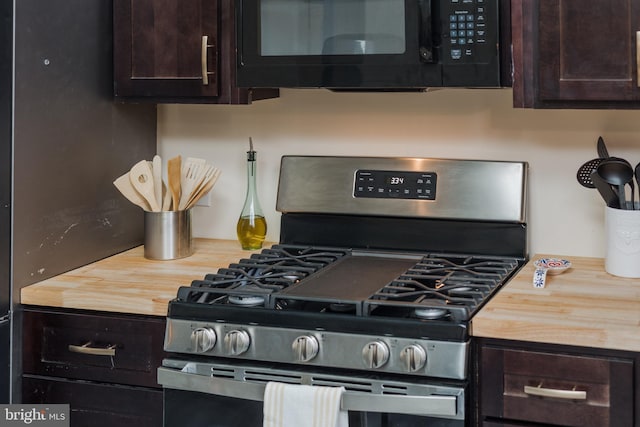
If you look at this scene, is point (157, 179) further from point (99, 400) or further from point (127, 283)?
point (99, 400)

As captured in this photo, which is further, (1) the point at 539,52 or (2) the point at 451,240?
(2) the point at 451,240

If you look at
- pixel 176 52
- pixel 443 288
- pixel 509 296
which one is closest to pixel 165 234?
pixel 176 52

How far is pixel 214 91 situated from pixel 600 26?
972mm

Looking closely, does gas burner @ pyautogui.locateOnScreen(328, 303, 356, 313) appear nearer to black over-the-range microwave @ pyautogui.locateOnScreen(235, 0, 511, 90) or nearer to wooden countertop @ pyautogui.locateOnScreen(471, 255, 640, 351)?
wooden countertop @ pyautogui.locateOnScreen(471, 255, 640, 351)

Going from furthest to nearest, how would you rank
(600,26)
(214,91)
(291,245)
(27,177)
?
(291,245) < (214,91) < (27,177) < (600,26)

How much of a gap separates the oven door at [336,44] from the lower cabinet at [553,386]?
2.28 ft

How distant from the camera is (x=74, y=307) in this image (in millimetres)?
2232

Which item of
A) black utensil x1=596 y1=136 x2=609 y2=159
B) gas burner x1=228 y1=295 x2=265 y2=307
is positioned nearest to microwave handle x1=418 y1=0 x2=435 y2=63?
black utensil x1=596 y1=136 x2=609 y2=159

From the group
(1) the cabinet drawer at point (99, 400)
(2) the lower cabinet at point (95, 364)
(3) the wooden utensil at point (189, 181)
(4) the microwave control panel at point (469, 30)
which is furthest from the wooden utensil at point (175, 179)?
(4) the microwave control panel at point (469, 30)

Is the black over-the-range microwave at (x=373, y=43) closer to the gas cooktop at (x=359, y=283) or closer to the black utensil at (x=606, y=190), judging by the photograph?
the black utensil at (x=606, y=190)

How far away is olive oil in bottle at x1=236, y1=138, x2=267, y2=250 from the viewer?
8.79ft

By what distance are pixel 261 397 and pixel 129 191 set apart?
2.63ft

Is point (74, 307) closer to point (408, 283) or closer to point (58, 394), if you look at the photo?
point (58, 394)

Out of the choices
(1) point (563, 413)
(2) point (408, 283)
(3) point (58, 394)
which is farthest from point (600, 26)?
(3) point (58, 394)
